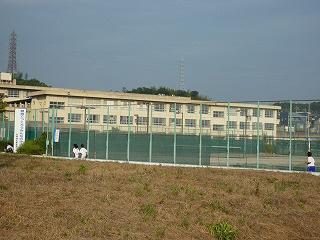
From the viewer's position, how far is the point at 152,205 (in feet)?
47.6

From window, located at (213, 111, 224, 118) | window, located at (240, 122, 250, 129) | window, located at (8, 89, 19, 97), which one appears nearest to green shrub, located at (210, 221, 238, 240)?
window, located at (240, 122, 250, 129)

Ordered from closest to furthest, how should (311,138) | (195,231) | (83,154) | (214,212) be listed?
1. (195,231)
2. (214,212)
3. (311,138)
4. (83,154)

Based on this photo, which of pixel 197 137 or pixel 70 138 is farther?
pixel 70 138

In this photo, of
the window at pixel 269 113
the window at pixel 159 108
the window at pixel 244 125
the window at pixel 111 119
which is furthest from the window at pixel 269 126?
the window at pixel 111 119

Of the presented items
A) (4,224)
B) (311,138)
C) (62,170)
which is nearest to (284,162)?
(311,138)

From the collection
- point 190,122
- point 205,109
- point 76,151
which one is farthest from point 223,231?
point 76,151

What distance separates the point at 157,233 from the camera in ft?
37.7

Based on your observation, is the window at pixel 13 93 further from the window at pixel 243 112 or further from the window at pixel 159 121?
the window at pixel 243 112

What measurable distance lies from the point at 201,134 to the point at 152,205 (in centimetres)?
1670

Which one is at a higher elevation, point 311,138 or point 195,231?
point 311,138

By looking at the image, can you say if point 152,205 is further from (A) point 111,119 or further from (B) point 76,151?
(A) point 111,119

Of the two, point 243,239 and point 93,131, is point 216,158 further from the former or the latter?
point 243,239

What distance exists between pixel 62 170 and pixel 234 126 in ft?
35.6

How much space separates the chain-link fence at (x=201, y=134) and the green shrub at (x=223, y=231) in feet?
50.3
